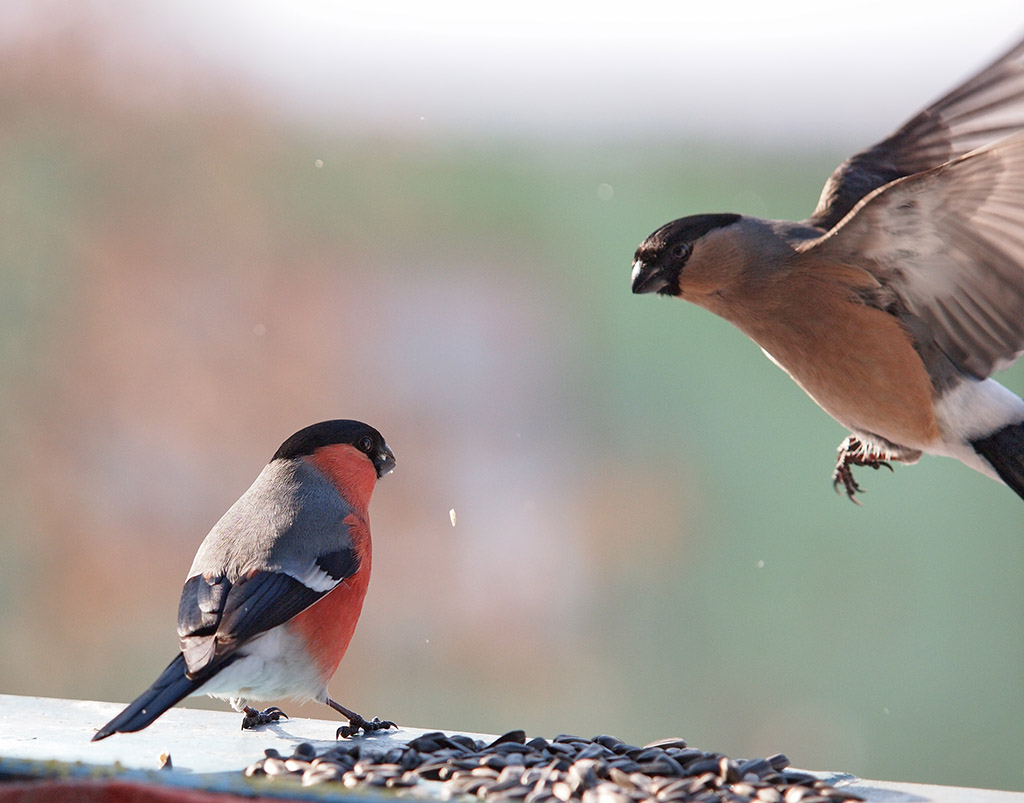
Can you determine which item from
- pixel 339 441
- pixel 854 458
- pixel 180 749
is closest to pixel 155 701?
→ pixel 180 749

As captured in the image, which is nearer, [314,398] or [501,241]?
[314,398]

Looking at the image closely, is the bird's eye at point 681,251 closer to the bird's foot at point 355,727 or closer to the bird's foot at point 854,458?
the bird's foot at point 854,458

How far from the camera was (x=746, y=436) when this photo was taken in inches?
165

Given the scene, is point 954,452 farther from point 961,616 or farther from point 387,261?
point 387,261

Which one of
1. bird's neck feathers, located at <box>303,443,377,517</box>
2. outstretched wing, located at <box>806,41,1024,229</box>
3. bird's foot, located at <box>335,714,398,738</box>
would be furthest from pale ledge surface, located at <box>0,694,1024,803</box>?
outstretched wing, located at <box>806,41,1024,229</box>

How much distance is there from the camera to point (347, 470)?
195cm

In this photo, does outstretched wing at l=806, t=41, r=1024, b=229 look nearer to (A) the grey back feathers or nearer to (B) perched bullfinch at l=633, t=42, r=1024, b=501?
(B) perched bullfinch at l=633, t=42, r=1024, b=501

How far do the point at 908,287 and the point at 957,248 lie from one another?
98mm

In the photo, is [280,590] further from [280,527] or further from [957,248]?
[957,248]

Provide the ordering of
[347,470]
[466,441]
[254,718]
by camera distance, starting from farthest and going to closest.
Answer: [466,441]
[347,470]
[254,718]

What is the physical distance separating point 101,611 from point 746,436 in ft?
8.39

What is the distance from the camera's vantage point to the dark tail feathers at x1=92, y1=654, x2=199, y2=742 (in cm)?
140

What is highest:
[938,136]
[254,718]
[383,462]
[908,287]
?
[938,136]

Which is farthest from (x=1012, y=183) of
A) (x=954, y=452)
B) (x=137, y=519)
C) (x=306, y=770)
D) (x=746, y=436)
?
(x=137, y=519)
